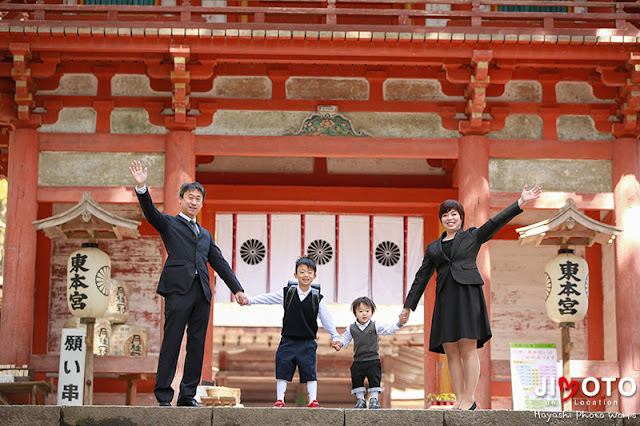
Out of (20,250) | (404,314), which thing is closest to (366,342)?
(404,314)

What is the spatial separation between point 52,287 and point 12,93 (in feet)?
9.84

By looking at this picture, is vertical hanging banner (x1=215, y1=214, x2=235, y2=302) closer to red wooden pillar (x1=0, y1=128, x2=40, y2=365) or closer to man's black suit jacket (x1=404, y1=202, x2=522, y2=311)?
red wooden pillar (x1=0, y1=128, x2=40, y2=365)

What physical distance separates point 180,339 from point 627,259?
6238 mm

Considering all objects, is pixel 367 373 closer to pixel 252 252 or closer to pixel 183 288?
pixel 183 288

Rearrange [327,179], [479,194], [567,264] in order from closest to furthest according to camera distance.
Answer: [567,264]
[479,194]
[327,179]

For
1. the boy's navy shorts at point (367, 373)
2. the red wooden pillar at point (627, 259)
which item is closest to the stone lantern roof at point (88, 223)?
the boy's navy shorts at point (367, 373)

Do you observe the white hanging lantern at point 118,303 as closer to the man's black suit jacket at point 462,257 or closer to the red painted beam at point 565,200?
the red painted beam at point 565,200

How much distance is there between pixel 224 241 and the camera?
13852 millimetres

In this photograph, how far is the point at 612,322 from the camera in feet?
43.5

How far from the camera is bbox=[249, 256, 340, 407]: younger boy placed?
28.1 ft

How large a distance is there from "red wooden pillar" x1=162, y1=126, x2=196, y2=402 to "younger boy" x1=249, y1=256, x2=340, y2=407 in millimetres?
3224

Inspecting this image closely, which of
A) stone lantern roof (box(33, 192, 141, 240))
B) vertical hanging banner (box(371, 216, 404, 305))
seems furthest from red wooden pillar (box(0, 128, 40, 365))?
vertical hanging banner (box(371, 216, 404, 305))

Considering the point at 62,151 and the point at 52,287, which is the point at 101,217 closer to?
the point at 62,151

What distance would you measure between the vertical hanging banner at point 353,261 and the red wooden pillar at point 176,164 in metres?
2.79
